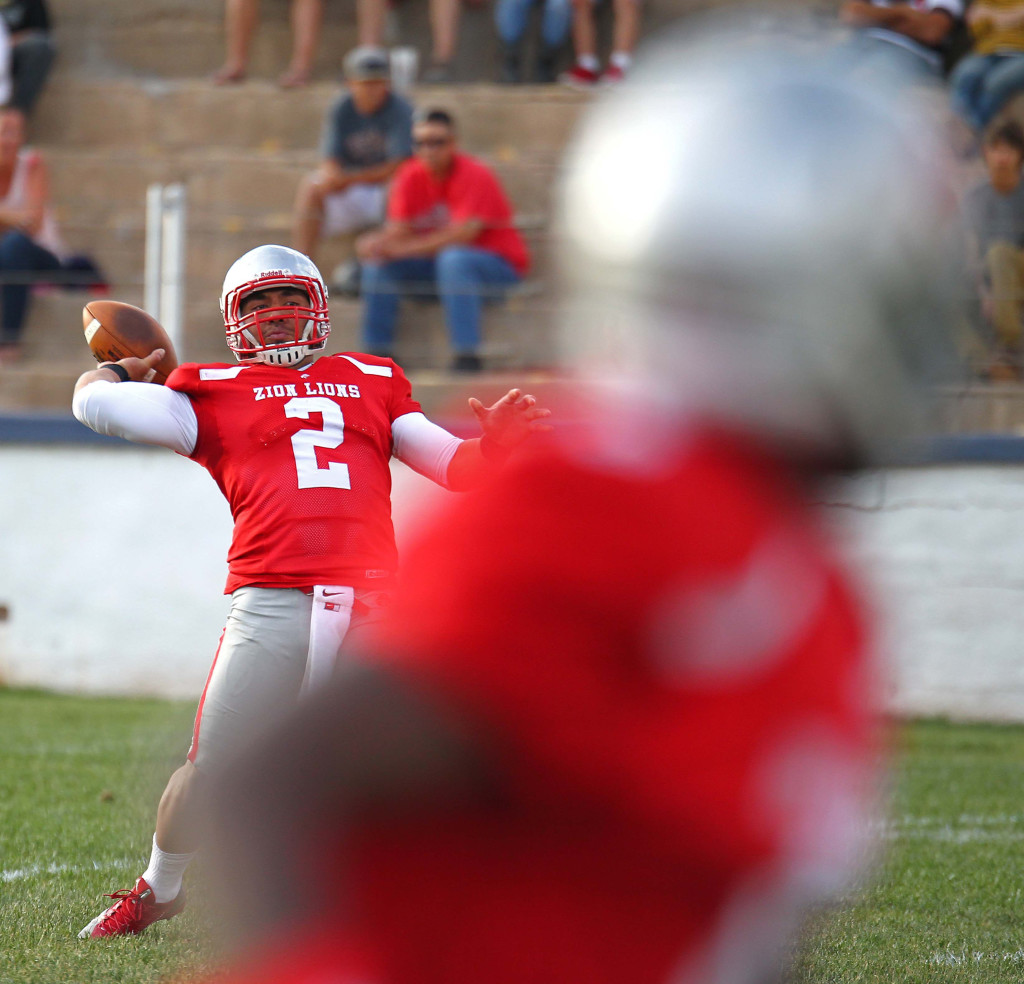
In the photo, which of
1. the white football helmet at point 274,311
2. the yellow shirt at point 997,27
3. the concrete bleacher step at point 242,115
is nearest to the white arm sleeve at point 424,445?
the white football helmet at point 274,311

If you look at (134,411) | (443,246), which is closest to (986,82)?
(443,246)

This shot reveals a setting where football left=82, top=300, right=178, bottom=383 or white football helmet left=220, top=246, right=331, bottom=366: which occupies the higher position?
white football helmet left=220, top=246, right=331, bottom=366

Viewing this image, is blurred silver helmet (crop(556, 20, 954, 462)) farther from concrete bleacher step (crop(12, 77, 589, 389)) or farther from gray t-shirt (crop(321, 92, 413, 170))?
gray t-shirt (crop(321, 92, 413, 170))

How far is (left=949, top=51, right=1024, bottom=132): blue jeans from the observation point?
8.84 m

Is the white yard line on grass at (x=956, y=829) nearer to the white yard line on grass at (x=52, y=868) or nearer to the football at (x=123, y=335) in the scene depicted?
the white yard line on grass at (x=52, y=868)

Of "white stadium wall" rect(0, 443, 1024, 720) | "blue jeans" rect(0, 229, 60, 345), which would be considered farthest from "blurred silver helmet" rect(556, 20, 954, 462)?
"blue jeans" rect(0, 229, 60, 345)

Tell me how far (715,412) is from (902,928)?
9.06 ft

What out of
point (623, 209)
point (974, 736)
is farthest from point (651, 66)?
point (974, 736)

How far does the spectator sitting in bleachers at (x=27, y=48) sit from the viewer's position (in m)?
10.7

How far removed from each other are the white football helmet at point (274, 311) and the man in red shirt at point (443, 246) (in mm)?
4558

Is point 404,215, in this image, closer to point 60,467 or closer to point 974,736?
point 60,467

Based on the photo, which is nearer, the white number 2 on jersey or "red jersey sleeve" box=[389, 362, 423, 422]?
the white number 2 on jersey

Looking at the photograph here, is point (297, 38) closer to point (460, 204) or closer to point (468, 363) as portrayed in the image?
point (460, 204)

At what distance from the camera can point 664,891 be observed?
1533 millimetres
